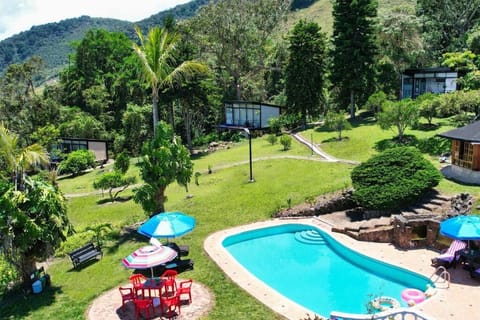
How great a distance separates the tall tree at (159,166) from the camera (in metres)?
20.0

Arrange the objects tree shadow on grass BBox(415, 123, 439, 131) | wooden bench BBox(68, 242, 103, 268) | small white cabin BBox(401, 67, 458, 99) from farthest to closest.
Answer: small white cabin BBox(401, 67, 458, 99) → tree shadow on grass BBox(415, 123, 439, 131) → wooden bench BBox(68, 242, 103, 268)

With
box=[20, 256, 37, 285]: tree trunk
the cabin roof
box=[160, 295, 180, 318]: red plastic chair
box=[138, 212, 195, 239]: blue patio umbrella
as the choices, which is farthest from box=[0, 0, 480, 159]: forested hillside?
box=[160, 295, 180, 318]: red plastic chair

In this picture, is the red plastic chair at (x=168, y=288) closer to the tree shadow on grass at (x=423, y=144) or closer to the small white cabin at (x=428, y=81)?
the tree shadow on grass at (x=423, y=144)

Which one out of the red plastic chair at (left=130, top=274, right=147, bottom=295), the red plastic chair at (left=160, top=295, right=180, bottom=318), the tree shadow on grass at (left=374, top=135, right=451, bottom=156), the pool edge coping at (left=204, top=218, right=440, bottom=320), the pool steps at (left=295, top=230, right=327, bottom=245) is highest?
the tree shadow on grass at (left=374, top=135, right=451, bottom=156)

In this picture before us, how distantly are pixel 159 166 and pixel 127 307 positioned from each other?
23.8 ft

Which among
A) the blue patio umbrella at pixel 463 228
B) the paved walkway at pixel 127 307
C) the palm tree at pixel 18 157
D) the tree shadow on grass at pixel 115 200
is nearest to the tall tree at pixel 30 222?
the palm tree at pixel 18 157

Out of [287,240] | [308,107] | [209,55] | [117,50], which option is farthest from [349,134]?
[117,50]

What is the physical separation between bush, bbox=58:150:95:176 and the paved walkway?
29632 millimetres

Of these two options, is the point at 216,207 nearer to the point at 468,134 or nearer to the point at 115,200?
the point at 115,200

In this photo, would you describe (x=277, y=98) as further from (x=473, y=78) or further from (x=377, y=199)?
(x=377, y=199)

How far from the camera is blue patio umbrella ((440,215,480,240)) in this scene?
1497cm

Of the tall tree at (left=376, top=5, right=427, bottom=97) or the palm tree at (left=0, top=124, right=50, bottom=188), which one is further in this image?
the tall tree at (left=376, top=5, right=427, bottom=97)

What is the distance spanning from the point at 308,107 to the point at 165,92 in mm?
13922

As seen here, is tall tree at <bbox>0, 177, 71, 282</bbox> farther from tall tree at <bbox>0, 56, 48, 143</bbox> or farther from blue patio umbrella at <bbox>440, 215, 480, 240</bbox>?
tall tree at <bbox>0, 56, 48, 143</bbox>
